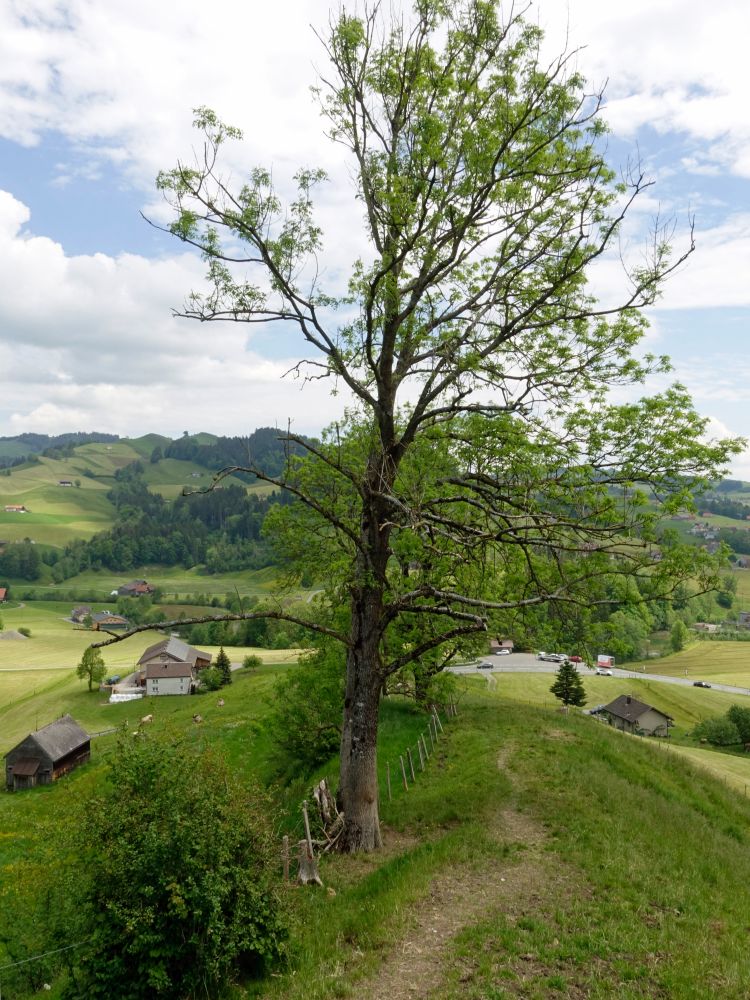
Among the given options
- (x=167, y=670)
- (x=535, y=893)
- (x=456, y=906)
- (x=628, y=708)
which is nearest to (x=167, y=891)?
(x=456, y=906)

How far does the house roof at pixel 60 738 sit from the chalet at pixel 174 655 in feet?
115

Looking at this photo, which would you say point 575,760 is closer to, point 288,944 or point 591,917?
point 591,917

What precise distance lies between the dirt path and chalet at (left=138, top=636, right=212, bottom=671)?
91.0 m

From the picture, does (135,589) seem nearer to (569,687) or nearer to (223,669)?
(223,669)

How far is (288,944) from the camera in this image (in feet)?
29.5

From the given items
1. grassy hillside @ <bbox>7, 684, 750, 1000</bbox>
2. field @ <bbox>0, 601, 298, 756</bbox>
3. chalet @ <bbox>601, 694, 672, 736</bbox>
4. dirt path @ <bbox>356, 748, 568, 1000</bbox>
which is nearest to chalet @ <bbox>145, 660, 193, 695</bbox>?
field @ <bbox>0, 601, 298, 756</bbox>

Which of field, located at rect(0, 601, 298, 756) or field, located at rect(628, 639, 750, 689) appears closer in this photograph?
field, located at rect(0, 601, 298, 756)

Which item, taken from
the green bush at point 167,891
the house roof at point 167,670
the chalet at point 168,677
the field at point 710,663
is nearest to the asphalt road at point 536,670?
the field at point 710,663

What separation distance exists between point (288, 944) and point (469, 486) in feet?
29.5

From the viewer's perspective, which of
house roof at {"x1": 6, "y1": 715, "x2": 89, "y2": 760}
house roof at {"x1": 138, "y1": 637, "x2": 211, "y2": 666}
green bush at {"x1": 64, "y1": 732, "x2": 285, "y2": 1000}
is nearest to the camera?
green bush at {"x1": 64, "y1": 732, "x2": 285, "y2": 1000}

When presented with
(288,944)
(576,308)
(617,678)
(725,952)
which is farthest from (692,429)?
(617,678)

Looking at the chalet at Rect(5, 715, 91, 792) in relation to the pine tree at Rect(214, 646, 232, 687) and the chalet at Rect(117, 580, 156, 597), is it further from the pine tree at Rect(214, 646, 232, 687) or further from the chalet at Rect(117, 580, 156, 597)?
the chalet at Rect(117, 580, 156, 597)

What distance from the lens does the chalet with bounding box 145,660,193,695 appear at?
9038cm

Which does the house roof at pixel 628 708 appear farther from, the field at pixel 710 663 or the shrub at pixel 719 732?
the field at pixel 710 663
